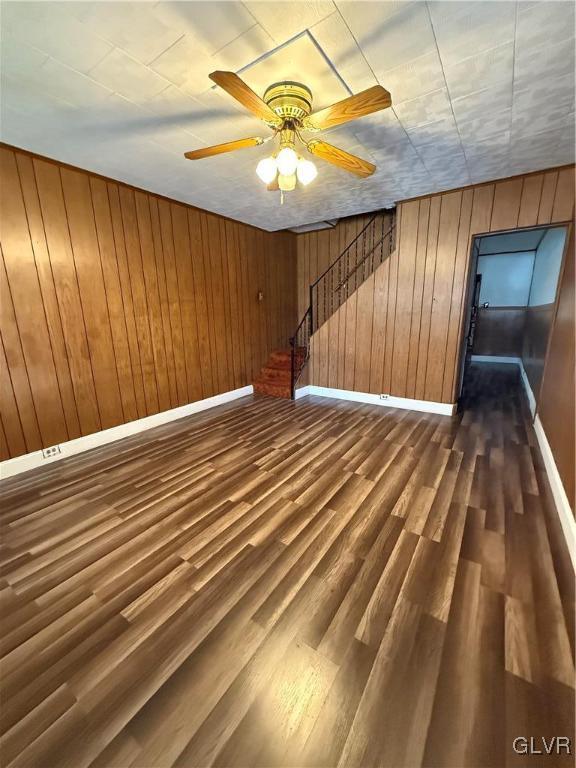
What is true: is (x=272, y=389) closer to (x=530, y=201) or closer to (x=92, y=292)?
(x=92, y=292)

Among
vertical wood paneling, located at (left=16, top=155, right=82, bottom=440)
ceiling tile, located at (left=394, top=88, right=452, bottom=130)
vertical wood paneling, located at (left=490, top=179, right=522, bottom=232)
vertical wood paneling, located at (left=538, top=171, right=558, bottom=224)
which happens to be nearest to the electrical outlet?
vertical wood paneling, located at (left=16, top=155, right=82, bottom=440)

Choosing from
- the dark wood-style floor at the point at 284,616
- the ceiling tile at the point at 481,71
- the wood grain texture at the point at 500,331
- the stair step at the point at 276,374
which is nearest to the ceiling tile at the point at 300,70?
the ceiling tile at the point at 481,71

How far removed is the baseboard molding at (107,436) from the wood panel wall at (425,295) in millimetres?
2174

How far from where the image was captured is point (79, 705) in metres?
1.17

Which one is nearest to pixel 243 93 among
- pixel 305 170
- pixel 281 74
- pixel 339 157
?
pixel 281 74

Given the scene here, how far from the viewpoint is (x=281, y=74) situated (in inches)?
72.4

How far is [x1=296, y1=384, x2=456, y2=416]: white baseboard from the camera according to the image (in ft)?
14.4

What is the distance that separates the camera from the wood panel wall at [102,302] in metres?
2.81

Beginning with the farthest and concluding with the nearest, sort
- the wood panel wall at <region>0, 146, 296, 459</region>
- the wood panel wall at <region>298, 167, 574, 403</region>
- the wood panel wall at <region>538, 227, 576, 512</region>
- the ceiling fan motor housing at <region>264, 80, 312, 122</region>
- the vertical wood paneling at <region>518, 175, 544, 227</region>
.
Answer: the wood panel wall at <region>298, 167, 574, 403</region>, the vertical wood paneling at <region>518, 175, 544, 227</region>, the wood panel wall at <region>0, 146, 296, 459</region>, the wood panel wall at <region>538, 227, 576, 512</region>, the ceiling fan motor housing at <region>264, 80, 312, 122</region>

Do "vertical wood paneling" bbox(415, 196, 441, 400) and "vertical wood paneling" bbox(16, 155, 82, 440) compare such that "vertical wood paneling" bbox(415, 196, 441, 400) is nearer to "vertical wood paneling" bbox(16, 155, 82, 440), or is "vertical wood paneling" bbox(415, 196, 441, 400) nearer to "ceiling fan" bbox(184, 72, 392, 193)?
"ceiling fan" bbox(184, 72, 392, 193)

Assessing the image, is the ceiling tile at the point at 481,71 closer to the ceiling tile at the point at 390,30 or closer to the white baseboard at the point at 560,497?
the ceiling tile at the point at 390,30

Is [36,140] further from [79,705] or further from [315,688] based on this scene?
[315,688]

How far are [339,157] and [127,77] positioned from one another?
1.43 metres

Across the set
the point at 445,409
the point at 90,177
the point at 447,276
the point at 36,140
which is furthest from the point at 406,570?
the point at 90,177
